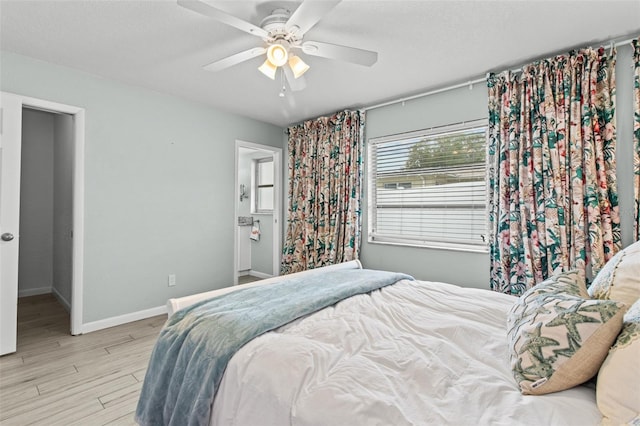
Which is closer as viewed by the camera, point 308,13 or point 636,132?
point 308,13

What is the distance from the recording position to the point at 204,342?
4.34 feet

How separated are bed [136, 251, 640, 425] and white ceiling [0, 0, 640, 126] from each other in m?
1.83

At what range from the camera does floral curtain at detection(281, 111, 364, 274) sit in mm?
3988

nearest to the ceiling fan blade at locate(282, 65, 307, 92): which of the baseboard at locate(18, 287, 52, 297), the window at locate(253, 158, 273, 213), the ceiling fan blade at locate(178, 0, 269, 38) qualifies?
the ceiling fan blade at locate(178, 0, 269, 38)

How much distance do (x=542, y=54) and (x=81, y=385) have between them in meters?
4.22

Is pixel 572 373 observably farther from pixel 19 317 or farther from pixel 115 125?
pixel 19 317

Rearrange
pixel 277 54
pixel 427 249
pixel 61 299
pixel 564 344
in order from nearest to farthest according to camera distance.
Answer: pixel 564 344, pixel 277 54, pixel 427 249, pixel 61 299

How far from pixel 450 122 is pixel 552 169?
1059mm

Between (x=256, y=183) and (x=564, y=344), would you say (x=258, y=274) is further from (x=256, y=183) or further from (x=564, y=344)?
(x=564, y=344)

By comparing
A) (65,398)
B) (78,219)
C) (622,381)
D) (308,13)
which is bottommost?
(65,398)

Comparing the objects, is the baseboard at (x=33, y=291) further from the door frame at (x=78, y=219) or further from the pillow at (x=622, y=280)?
the pillow at (x=622, y=280)

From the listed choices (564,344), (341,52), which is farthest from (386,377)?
(341,52)

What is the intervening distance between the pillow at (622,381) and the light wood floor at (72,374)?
2.15 m

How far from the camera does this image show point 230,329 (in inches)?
52.7
